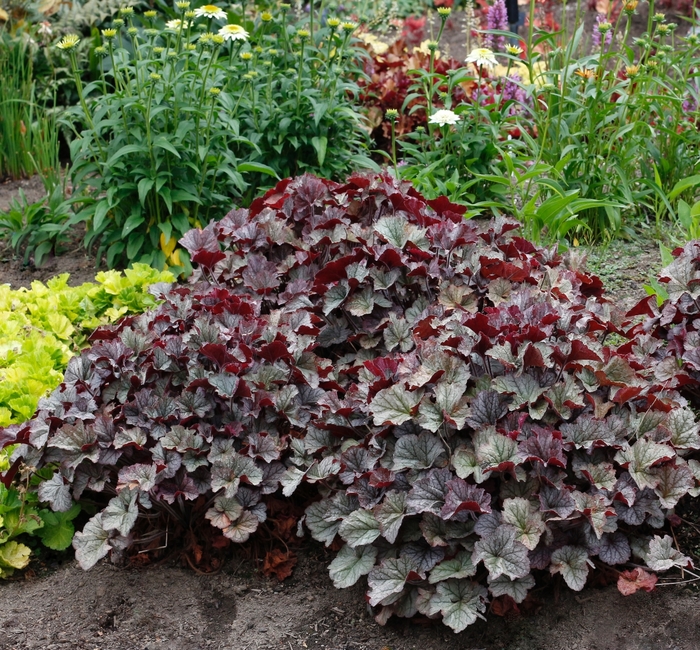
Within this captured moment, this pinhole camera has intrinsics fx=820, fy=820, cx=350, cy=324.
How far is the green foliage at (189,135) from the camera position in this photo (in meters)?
3.88

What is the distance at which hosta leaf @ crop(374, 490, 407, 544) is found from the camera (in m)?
2.02

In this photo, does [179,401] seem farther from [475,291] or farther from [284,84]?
[284,84]

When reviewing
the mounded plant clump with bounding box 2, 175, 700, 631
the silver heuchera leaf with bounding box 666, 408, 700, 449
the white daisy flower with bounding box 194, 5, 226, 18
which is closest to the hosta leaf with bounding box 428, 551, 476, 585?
the mounded plant clump with bounding box 2, 175, 700, 631

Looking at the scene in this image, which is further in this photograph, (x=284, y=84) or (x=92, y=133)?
(x=284, y=84)

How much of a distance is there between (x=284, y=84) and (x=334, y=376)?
2246 millimetres

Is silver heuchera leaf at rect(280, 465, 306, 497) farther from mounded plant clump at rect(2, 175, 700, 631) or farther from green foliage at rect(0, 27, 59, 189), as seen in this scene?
green foliage at rect(0, 27, 59, 189)

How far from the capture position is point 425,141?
476 cm

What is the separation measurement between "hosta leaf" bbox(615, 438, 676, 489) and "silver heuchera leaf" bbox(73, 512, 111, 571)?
1388 millimetres

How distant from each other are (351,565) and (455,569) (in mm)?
283

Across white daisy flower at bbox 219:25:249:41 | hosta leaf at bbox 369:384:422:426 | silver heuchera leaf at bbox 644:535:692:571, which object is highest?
white daisy flower at bbox 219:25:249:41

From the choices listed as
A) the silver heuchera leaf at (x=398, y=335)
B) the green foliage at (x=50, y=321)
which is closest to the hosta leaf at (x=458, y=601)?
the silver heuchera leaf at (x=398, y=335)

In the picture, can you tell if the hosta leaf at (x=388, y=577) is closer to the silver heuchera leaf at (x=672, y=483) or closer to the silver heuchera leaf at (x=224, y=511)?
the silver heuchera leaf at (x=224, y=511)

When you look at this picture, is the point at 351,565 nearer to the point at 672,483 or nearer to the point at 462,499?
the point at 462,499

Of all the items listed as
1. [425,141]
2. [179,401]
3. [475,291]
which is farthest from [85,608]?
[425,141]
